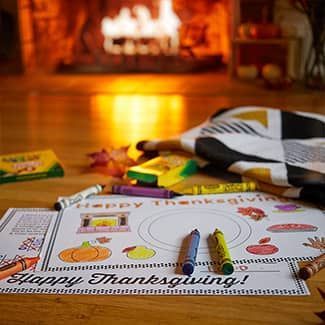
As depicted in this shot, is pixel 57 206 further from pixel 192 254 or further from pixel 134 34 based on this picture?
pixel 134 34

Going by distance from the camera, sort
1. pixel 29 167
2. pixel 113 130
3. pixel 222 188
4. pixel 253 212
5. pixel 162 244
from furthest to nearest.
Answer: pixel 113 130 → pixel 29 167 → pixel 222 188 → pixel 253 212 → pixel 162 244

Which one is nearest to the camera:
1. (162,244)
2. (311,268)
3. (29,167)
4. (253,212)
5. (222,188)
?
(311,268)

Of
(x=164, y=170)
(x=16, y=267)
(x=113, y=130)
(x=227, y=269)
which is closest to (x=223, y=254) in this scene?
(x=227, y=269)

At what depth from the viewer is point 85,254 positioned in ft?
2.93

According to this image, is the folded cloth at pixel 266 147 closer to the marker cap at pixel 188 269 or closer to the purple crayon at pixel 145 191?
the purple crayon at pixel 145 191

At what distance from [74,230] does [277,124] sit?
638 mm

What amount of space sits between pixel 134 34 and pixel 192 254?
7.89 feet

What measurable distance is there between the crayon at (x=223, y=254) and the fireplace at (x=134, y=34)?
2154 millimetres

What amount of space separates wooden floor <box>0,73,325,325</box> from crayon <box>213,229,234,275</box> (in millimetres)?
59

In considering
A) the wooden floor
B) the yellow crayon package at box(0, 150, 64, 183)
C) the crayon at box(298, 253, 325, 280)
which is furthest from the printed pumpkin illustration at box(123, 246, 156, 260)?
the yellow crayon package at box(0, 150, 64, 183)

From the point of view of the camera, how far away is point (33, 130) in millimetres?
A: 1787

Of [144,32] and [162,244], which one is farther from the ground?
[144,32]

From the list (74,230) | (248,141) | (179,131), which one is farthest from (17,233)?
(179,131)

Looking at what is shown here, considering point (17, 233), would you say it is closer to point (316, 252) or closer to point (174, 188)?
point (174, 188)
